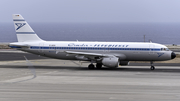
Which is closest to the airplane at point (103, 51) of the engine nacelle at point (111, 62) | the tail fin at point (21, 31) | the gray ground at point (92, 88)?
the engine nacelle at point (111, 62)

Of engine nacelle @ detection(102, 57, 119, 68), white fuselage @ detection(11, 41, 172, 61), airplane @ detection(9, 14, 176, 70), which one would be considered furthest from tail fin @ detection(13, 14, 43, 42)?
engine nacelle @ detection(102, 57, 119, 68)

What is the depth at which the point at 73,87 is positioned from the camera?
27.2 metres

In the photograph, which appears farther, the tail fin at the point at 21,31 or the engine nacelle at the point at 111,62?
the tail fin at the point at 21,31

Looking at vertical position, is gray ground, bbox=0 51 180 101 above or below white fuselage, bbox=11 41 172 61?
below

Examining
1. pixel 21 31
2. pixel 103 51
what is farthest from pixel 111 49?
pixel 21 31

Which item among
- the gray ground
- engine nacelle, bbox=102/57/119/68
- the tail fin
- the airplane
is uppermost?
the tail fin

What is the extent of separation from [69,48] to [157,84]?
59.1ft

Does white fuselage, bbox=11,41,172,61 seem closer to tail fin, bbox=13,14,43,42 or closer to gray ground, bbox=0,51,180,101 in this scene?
tail fin, bbox=13,14,43,42

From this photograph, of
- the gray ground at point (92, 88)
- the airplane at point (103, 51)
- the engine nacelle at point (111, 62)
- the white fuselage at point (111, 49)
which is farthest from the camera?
the white fuselage at point (111, 49)

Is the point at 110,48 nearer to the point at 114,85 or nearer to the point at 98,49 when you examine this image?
the point at 98,49

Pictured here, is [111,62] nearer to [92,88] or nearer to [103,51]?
[103,51]

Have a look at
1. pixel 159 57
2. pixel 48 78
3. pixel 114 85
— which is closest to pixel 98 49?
pixel 159 57

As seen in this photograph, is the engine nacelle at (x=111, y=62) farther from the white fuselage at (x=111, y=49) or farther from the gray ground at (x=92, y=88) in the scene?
the gray ground at (x=92, y=88)

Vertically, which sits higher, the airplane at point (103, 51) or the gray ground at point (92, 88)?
the airplane at point (103, 51)
